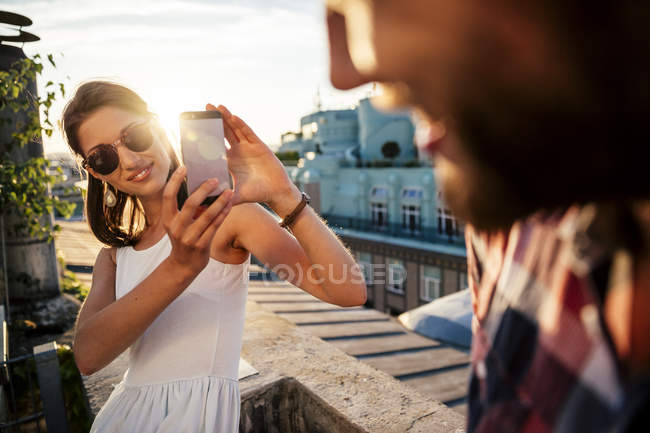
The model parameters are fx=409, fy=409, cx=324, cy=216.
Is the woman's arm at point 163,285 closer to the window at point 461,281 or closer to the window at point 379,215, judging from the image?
the window at point 461,281

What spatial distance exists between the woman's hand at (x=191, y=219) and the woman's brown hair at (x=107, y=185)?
2.62ft

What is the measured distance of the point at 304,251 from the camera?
170 cm

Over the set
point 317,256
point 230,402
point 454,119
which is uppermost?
point 454,119

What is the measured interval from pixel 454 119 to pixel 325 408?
2095 mm

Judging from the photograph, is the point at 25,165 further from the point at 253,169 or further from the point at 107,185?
the point at 253,169

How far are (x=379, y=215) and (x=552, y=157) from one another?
27.3 metres

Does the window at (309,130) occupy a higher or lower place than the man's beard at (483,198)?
higher

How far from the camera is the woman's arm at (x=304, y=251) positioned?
1.61m

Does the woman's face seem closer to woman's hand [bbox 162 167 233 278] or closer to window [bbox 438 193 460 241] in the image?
woman's hand [bbox 162 167 233 278]

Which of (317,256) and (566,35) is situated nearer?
(566,35)

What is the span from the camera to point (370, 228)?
27.6 m

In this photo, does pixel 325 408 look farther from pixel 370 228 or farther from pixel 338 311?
pixel 370 228

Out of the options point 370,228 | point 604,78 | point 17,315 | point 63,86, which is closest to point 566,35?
point 604,78

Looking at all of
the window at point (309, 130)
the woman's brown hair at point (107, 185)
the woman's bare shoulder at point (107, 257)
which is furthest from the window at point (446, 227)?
the woman's bare shoulder at point (107, 257)
